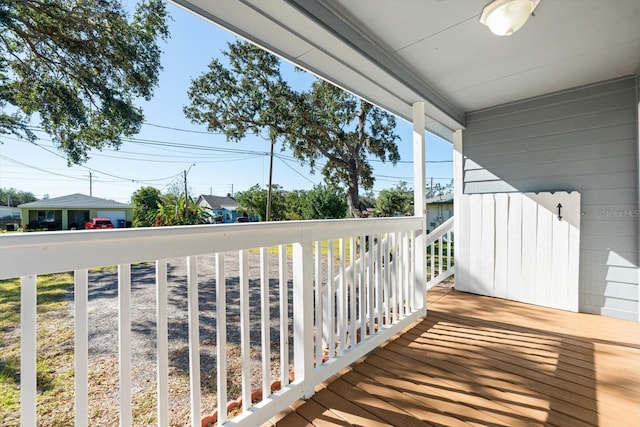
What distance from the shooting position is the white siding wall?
262 centimetres

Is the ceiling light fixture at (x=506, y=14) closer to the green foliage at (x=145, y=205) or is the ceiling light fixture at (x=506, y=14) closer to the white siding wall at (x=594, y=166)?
the white siding wall at (x=594, y=166)

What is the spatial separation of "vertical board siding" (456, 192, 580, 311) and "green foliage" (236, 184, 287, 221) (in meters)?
2.29

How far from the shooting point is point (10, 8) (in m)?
1.15

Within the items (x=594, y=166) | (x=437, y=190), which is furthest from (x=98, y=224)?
(x=437, y=190)

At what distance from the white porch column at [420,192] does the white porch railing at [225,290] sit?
0.29 metres

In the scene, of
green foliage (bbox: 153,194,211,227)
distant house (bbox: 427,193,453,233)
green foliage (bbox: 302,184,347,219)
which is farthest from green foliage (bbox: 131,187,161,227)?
distant house (bbox: 427,193,453,233)

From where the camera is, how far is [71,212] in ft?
3.34

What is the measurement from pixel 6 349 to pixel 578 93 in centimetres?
549

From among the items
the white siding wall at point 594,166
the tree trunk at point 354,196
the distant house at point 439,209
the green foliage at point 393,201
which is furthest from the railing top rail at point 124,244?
the distant house at point 439,209

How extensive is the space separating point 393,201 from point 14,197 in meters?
7.82

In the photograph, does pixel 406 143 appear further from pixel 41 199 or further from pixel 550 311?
pixel 41 199

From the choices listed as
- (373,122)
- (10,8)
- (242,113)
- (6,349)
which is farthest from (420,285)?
(373,122)

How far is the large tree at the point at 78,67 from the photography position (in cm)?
112

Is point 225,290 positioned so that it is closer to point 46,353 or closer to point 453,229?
point 46,353
